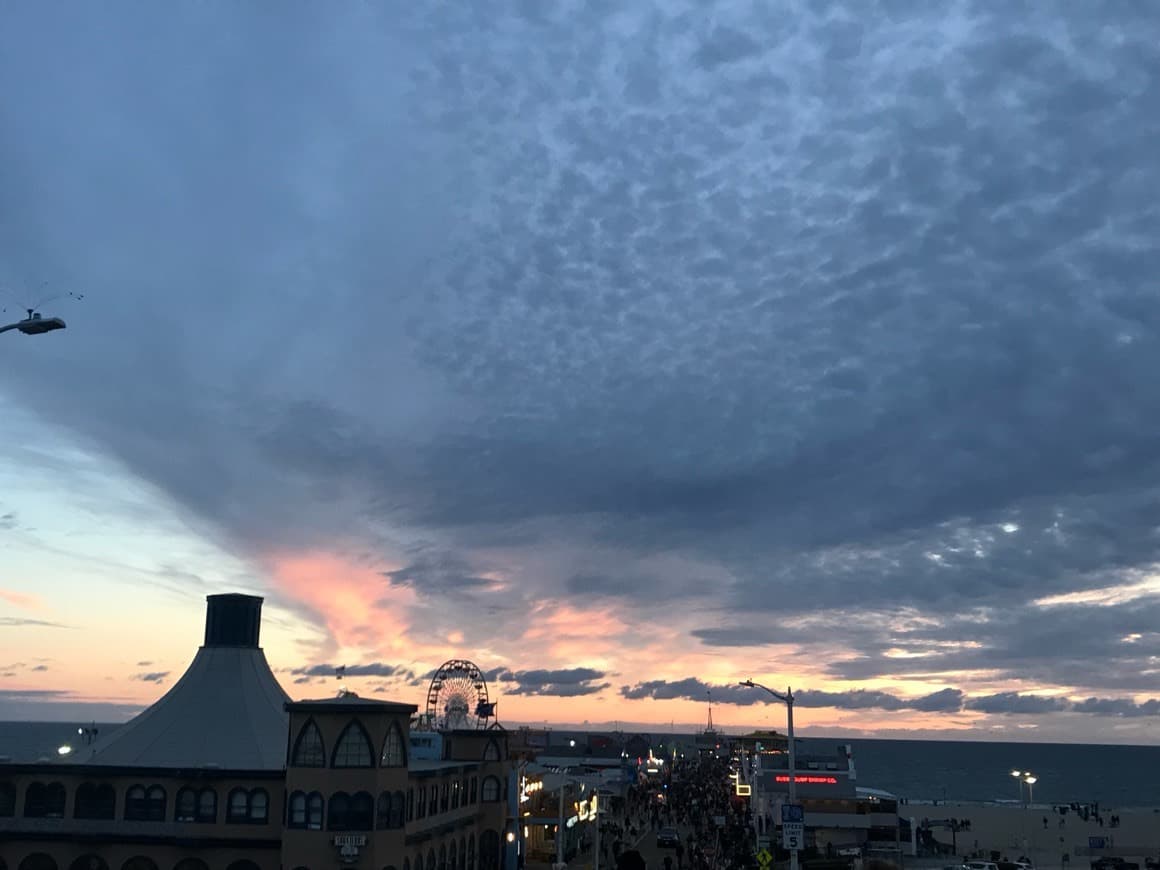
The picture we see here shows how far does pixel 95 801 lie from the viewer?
54031mm

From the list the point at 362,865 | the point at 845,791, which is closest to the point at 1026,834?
the point at 845,791

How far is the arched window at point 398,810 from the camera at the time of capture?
51781 mm

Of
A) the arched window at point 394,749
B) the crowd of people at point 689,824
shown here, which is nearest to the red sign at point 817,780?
the crowd of people at point 689,824

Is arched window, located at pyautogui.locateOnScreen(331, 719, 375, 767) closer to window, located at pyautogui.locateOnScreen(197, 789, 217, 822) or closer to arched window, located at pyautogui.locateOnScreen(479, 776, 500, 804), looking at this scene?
window, located at pyautogui.locateOnScreen(197, 789, 217, 822)

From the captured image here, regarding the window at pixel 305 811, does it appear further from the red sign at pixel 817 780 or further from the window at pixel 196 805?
the red sign at pixel 817 780

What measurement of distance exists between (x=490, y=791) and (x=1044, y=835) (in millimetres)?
70536

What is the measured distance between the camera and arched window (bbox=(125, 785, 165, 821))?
176 feet

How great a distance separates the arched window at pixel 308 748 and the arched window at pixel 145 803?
27.2 feet

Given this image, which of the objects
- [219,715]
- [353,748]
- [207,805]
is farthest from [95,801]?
[353,748]

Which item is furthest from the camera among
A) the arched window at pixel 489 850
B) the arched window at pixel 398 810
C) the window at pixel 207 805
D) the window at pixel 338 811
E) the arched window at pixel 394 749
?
the arched window at pixel 489 850

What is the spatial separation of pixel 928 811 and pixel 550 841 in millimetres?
84137

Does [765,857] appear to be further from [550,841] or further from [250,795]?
[550,841]

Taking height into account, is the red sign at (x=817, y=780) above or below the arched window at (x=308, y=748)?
below

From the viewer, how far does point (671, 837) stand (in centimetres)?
8219
